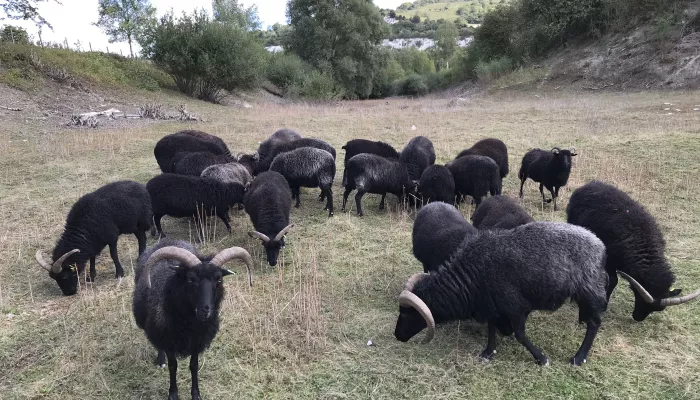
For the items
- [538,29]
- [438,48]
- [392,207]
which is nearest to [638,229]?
[392,207]

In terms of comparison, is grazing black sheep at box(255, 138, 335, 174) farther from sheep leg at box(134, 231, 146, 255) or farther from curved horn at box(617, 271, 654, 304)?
curved horn at box(617, 271, 654, 304)

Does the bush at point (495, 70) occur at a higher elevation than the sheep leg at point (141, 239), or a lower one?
higher

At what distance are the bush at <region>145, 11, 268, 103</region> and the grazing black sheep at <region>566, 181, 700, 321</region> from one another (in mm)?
31519

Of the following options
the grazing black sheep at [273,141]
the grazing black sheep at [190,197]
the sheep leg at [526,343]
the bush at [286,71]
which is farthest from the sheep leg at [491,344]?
the bush at [286,71]

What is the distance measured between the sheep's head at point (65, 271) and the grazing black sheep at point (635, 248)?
273 inches

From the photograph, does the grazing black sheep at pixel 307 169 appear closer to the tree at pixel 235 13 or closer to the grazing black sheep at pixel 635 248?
the grazing black sheep at pixel 635 248

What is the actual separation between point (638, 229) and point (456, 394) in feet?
10.1

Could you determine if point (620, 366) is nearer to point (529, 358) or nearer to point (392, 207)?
point (529, 358)

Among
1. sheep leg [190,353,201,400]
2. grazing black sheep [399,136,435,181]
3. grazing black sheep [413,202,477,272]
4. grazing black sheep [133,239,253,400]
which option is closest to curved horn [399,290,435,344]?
grazing black sheep [413,202,477,272]

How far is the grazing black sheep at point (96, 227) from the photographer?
6.25 meters

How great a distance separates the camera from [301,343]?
5062 millimetres

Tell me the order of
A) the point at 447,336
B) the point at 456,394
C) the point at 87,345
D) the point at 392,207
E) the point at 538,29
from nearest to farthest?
the point at 456,394
the point at 87,345
the point at 447,336
the point at 392,207
the point at 538,29

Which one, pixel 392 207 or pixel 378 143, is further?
pixel 378 143

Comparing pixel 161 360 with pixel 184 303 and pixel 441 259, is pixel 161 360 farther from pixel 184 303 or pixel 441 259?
pixel 441 259
